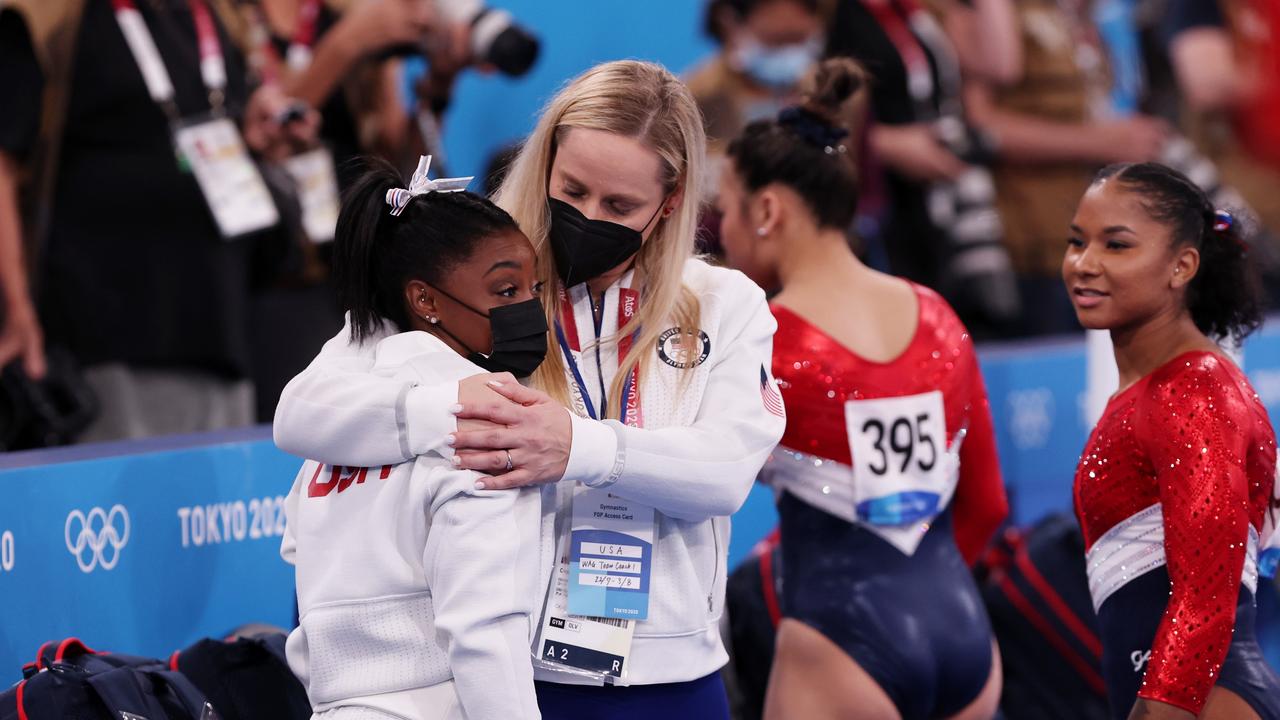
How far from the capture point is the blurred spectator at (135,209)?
4.53m

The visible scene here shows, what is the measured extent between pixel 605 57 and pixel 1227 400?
471 centimetres

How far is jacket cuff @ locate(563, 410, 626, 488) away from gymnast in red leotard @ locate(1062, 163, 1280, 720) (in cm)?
104

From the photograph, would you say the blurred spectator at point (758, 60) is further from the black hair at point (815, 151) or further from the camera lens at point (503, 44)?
the black hair at point (815, 151)

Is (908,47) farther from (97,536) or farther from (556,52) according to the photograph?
(97,536)

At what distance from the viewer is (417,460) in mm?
2453

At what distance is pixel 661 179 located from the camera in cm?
284

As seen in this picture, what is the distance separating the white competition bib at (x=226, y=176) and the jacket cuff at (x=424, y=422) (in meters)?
2.37

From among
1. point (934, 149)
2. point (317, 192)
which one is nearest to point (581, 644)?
point (317, 192)

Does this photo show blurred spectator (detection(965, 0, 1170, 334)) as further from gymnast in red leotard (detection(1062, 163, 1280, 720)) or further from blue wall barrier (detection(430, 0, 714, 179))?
gymnast in red leotard (detection(1062, 163, 1280, 720))

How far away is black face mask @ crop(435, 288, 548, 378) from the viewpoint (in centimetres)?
255

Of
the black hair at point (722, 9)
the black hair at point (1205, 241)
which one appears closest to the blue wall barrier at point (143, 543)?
the black hair at point (1205, 241)

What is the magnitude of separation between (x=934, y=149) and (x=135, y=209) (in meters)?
3.19

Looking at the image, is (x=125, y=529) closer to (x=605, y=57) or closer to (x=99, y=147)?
(x=99, y=147)

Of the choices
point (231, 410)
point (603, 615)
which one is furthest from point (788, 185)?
point (231, 410)
